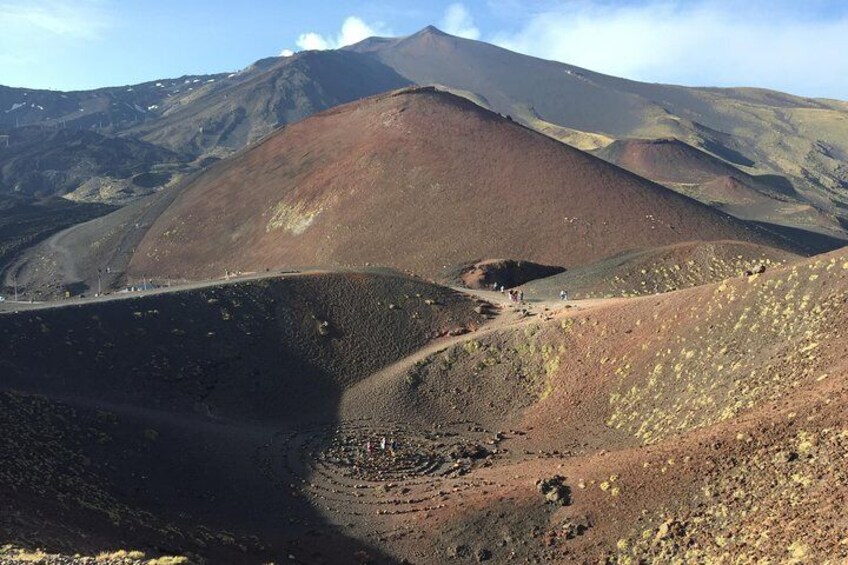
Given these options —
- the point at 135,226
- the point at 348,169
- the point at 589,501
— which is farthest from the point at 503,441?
the point at 135,226

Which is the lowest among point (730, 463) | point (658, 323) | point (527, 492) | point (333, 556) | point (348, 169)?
point (333, 556)

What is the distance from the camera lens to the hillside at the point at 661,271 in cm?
5828

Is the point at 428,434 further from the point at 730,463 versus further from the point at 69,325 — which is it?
the point at 69,325

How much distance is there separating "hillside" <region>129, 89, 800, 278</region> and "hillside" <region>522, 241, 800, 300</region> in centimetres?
1056

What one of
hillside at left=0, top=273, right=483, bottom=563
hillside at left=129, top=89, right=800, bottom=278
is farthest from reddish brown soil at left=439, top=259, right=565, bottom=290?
hillside at left=0, top=273, right=483, bottom=563

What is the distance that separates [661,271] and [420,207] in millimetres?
32532

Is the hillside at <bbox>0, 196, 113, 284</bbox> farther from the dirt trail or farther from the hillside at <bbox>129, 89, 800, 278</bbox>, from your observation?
the dirt trail

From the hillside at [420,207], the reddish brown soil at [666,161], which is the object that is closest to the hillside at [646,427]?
the hillside at [420,207]

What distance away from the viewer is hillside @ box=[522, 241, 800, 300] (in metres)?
58.3

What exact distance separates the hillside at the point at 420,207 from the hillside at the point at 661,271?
10559 mm

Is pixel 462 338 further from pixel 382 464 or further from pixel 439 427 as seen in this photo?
pixel 382 464

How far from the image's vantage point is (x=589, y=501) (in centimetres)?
2538

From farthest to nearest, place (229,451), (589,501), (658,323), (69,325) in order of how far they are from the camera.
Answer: (69,325)
(658,323)
(229,451)
(589,501)

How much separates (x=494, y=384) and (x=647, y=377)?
32.5ft
